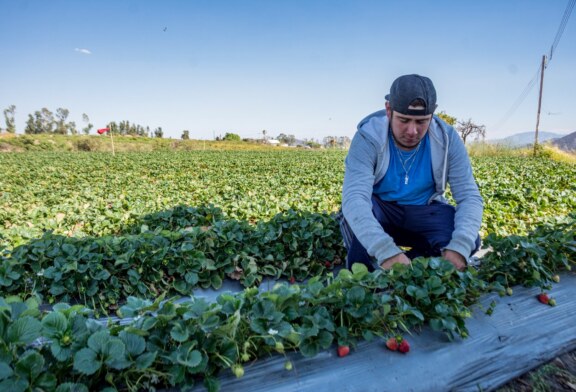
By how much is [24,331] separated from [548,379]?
1.86 m

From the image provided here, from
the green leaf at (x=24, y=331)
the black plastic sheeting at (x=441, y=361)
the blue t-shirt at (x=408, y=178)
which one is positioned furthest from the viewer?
the blue t-shirt at (x=408, y=178)

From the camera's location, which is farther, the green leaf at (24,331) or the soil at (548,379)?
the soil at (548,379)

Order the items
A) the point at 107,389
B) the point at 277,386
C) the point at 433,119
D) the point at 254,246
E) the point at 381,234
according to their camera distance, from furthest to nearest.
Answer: the point at 254,246
the point at 433,119
the point at 381,234
the point at 277,386
the point at 107,389

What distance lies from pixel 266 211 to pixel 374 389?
4.00 meters

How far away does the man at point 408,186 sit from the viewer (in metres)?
1.99

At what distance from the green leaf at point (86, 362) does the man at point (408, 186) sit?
1.39 m

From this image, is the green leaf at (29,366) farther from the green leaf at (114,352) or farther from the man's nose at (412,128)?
the man's nose at (412,128)

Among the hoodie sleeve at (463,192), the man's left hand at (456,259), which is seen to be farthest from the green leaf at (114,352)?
the hoodie sleeve at (463,192)

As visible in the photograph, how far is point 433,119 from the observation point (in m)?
2.39

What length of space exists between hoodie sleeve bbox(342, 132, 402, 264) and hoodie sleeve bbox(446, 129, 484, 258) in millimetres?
446

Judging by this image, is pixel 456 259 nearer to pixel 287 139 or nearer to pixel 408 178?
pixel 408 178

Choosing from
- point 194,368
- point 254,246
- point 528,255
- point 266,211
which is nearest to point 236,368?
point 194,368

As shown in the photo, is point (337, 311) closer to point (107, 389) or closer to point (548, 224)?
point (107, 389)

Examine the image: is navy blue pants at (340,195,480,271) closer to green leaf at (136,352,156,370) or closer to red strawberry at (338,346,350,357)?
red strawberry at (338,346,350,357)
